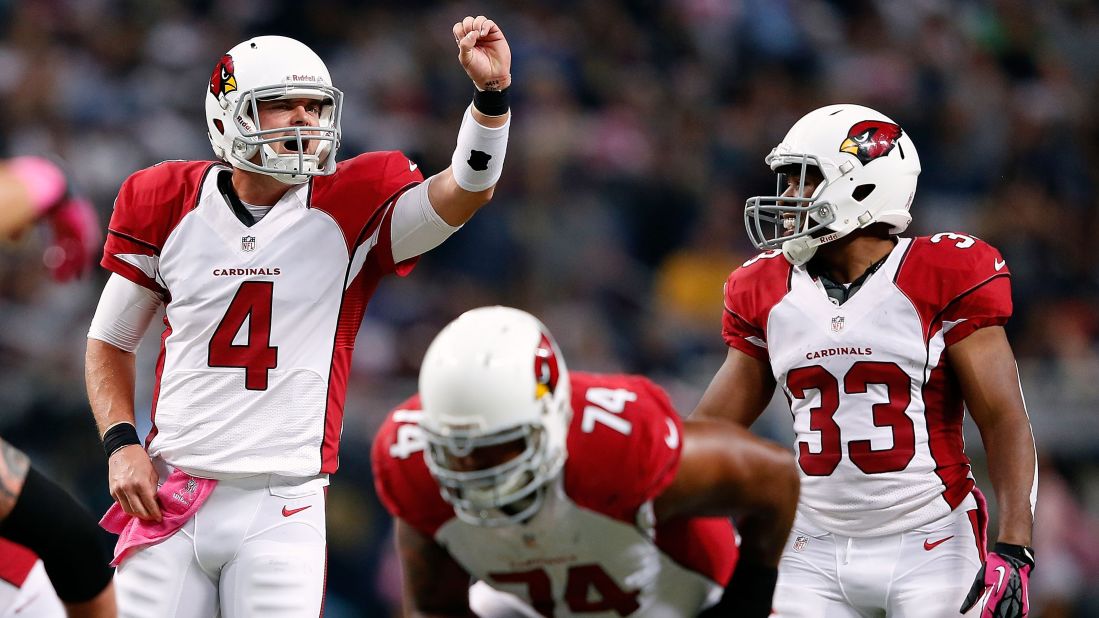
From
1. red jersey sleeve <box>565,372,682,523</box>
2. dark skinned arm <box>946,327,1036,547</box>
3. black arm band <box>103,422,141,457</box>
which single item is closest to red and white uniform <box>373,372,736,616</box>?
red jersey sleeve <box>565,372,682,523</box>

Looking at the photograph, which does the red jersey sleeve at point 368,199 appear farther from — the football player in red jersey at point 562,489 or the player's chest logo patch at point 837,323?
the player's chest logo patch at point 837,323

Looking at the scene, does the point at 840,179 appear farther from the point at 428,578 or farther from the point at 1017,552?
the point at 428,578

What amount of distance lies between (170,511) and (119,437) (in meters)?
0.26

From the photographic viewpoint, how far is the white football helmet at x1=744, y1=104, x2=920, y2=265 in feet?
12.2

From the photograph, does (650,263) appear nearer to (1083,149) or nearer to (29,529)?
(1083,149)

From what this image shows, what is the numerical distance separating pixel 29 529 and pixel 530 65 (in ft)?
20.2

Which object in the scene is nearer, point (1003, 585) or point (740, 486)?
point (740, 486)

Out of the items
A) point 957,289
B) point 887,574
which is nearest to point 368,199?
point 957,289

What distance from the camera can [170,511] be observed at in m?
3.43

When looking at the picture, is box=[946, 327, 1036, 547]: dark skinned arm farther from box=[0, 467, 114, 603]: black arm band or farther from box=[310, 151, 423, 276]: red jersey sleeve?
box=[0, 467, 114, 603]: black arm band

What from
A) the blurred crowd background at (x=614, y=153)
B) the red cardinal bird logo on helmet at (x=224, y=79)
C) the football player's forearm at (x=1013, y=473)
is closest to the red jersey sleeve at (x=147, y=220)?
the red cardinal bird logo on helmet at (x=224, y=79)

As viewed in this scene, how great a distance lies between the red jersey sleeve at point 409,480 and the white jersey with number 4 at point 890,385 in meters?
1.23

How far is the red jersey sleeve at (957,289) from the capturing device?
11.6ft

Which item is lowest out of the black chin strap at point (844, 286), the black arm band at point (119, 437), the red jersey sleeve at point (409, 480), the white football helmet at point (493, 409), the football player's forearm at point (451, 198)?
the black arm band at point (119, 437)
